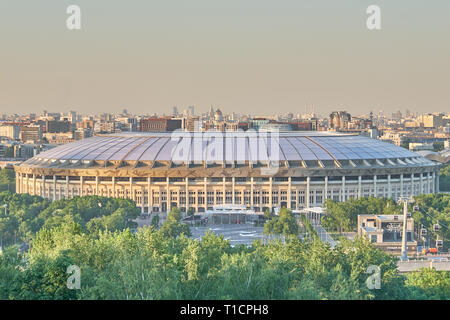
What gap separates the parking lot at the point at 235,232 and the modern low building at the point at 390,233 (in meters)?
10.0

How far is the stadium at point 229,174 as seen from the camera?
93.9 meters

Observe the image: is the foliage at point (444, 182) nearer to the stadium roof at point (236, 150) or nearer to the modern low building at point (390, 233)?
the stadium roof at point (236, 150)

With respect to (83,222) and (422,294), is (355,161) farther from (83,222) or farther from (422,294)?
(422,294)

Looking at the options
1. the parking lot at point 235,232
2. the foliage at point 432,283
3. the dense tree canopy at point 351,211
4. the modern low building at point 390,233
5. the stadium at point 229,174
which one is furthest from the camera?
the stadium at point 229,174

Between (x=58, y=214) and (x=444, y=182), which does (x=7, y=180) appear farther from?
(x=444, y=182)

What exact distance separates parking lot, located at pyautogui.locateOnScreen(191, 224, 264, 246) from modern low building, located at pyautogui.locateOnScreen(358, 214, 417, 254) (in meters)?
10.0

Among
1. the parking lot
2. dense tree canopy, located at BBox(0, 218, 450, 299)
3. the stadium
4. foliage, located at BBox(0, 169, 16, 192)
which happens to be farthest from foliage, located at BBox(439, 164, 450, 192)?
dense tree canopy, located at BBox(0, 218, 450, 299)

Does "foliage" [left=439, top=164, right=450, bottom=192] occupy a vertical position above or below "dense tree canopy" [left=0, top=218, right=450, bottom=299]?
below

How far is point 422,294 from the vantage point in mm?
43625

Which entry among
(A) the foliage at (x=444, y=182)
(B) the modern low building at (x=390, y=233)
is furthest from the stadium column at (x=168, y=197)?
(A) the foliage at (x=444, y=182)

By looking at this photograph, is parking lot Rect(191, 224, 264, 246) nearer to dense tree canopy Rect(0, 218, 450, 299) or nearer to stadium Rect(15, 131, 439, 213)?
stadium Rect(15, 131, 439, 213)

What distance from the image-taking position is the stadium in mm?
93938
